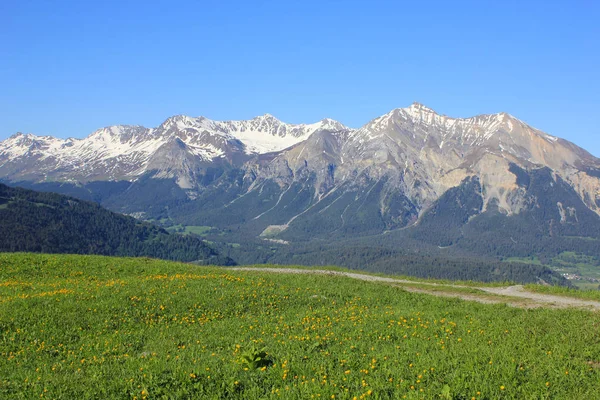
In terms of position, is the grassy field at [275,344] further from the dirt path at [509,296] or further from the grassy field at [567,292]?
the grassy field at [567,292]

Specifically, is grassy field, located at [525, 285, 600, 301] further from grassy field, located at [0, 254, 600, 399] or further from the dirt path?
grassy field, located at [0, 254, 600, 399]

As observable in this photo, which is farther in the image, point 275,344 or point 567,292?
point 567,292

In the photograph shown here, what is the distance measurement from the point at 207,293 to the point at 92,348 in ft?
32.9

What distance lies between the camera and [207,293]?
3059 cm

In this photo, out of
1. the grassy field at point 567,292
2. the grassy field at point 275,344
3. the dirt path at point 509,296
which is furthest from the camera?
the grassy field at point 567,292

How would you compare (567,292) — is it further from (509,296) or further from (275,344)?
(275,344)

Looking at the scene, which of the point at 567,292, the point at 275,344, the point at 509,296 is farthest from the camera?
the point at 567,292

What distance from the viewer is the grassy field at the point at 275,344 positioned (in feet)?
49.9

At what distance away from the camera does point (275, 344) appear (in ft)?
66.8

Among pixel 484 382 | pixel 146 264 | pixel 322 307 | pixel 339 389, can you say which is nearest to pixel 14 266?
pixel 146 264

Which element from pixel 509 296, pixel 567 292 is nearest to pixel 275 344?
pixel 509 296

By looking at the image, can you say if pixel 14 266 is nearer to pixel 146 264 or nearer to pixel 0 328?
pixel 146 264

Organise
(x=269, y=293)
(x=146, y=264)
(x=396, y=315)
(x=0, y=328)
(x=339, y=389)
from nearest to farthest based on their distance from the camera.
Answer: (x=339, y=389), (x=0, y=328), (x=396, y=315), (x=269, y=293), (x=146, y=264)

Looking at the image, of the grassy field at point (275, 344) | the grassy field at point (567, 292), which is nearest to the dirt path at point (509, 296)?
the grassy field at point (567, 292)
